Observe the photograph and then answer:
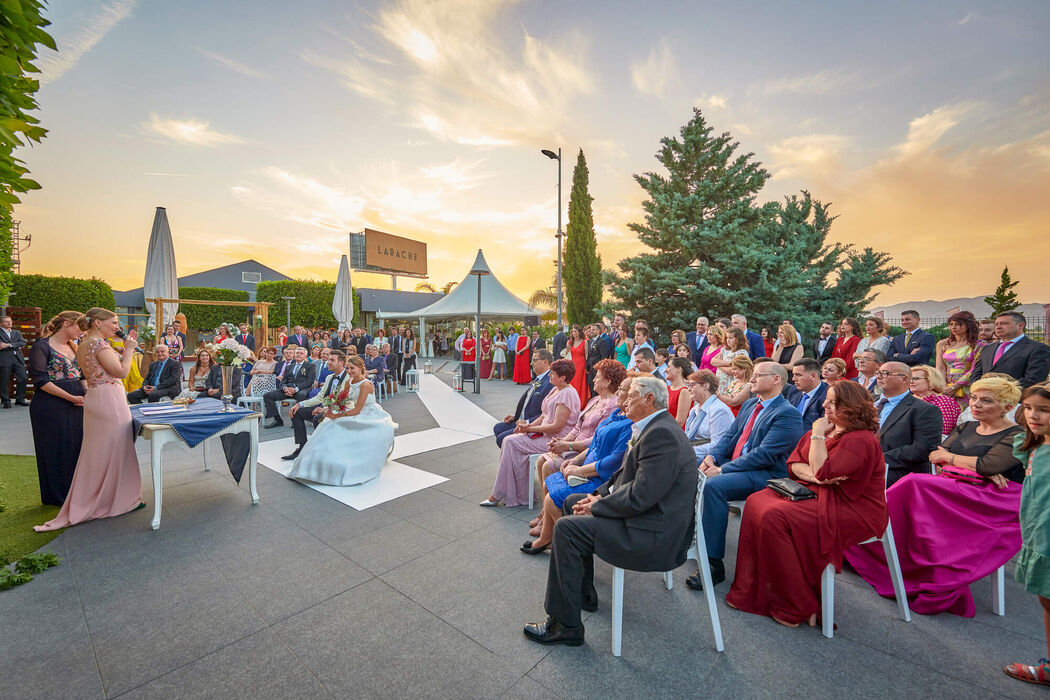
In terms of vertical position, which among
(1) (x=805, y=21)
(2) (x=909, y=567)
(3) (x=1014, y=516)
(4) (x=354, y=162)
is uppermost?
(1) (x=805, y=21)

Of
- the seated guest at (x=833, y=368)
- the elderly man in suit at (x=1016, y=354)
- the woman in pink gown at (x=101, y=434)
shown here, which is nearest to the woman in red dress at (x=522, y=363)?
the seated guest at (x=833, y=368)

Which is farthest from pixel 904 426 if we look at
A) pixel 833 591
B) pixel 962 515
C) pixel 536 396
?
pixel 536 396

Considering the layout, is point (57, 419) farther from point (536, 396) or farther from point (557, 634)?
point (557, 634)

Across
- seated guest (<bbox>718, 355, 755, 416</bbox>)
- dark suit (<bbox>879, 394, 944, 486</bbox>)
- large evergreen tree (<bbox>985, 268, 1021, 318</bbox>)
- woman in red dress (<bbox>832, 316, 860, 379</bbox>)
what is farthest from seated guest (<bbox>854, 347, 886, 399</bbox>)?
large evergreen tree (<bbox>985, 268, 1021, 318</bbox>)

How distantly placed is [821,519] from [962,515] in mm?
1132

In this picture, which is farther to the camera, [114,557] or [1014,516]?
[114,557]

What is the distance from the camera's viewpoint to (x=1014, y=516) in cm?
259

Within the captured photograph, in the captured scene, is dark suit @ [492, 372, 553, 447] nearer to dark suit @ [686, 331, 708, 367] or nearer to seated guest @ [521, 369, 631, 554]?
seated guest @ [521, 369, 631, 554]

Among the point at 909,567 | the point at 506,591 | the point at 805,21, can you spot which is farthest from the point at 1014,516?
the point at 805,21

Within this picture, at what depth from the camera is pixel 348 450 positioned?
478 centimetres

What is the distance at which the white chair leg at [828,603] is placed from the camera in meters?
2.26

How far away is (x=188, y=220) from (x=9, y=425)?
5.61m

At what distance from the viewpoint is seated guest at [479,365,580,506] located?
4.17m

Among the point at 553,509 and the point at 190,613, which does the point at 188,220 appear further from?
the point at 553,509
